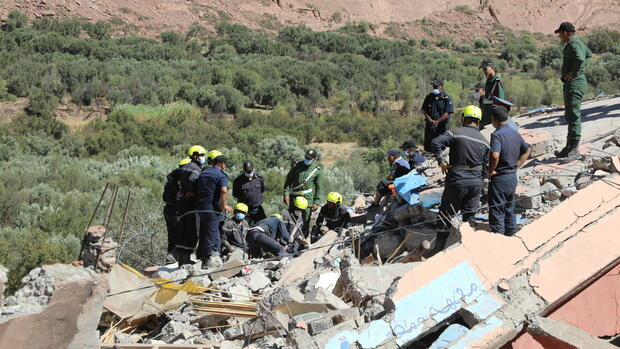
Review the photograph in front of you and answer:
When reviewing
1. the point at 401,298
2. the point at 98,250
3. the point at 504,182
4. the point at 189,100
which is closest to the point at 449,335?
the point at 401,298

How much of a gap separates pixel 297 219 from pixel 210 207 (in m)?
2.08

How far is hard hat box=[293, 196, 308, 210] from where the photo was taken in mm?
10367

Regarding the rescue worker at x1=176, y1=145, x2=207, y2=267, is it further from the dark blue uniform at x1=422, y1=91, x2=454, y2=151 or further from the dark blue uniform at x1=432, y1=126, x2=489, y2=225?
the dark blue uniform at x1=422, y1=91, x2=454, y2=151

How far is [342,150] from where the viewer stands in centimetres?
2564

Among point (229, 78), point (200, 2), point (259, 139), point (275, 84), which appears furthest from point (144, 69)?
point (200, 2)

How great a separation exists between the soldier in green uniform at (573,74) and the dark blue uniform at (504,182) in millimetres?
2350

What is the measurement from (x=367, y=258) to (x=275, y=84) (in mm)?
28452

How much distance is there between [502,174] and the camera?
6.50 metres

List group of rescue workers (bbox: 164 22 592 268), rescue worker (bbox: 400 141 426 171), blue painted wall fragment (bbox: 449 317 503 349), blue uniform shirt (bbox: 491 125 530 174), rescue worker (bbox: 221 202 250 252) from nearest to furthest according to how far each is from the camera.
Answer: blue painted wall fragment (bbox: 449 317 503 349) < blue uniform shirt (bbox: 491 125 530 174) < group of rescue workers (bbox: 164 22 592 268) < rescue worker (bbox: 221 202 250 252) < rescue worker (bbox: 400 141 426 171)

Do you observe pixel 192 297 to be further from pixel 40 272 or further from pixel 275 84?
pixel 275 84

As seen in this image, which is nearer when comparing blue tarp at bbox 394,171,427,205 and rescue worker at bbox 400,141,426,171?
blue tarp at bbox 394,171,427,205

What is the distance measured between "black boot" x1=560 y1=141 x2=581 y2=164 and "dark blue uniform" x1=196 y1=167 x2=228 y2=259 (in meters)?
4.32

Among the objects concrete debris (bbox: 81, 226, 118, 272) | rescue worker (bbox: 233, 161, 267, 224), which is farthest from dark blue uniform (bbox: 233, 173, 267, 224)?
concrete debris (bbox: 81, 226, 118, 272)

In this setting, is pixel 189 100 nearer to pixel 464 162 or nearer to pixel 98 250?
pixel 464 162
